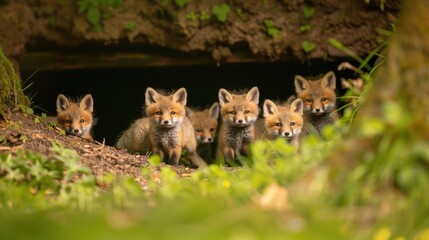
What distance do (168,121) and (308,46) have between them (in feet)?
9.04

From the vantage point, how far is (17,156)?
5188mm

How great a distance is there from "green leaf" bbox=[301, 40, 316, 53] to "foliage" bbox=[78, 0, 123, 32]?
2774 mm

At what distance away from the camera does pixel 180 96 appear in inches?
365

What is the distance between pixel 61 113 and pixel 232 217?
243 inches

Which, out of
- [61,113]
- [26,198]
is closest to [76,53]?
[61,113]

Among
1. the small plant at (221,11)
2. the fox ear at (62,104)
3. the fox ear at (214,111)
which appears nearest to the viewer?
the fox ear at (62,104)

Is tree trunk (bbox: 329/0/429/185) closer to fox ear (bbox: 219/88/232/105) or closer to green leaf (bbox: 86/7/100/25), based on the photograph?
fox ear (bbox: 219/88/232/105)

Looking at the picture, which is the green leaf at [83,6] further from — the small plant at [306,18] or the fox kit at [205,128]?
the small plant at [306,18]

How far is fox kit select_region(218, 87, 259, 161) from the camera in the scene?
9625mm

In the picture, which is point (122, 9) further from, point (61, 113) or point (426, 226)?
point (426, 226)

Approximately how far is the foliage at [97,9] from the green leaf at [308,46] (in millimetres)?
2774

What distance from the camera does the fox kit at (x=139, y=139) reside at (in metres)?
9.32

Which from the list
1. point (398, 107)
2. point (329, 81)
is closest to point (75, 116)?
point (329, 81)

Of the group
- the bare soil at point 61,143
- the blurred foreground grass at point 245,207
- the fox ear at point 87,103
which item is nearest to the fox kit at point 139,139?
the fox ear at point 87,103
